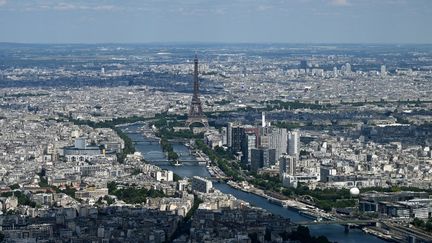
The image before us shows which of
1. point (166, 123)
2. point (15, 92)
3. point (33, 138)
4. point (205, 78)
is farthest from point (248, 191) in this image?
point (205, 78)

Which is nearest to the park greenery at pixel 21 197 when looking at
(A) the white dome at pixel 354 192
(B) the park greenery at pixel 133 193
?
(B) the park greenery at pixel 133 193

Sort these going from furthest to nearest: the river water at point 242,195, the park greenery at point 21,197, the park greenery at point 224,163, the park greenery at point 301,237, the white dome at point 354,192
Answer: the park greenery at point 224,163 → the white dome at point 354,192 → the park greenery at point 21,197 → the river water at point 242,195 → the park greenery at point 301,237

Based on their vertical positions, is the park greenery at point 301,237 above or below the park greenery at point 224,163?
above

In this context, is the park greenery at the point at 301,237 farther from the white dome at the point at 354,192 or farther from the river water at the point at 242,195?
the white dome at the point at 354,192

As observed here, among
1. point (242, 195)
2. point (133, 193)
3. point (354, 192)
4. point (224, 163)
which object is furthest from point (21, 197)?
point (224, 163)

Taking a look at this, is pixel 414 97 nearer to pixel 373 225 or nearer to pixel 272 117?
pixel 272 117
